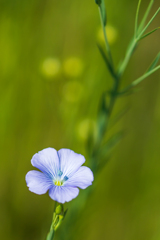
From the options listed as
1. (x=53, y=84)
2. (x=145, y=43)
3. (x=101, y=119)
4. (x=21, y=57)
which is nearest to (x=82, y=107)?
(x=53, y=84)

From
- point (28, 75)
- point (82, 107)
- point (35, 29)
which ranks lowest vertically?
point (82, 107)

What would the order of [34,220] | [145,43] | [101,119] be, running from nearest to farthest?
[101,119] → [34,220] → [145,43]

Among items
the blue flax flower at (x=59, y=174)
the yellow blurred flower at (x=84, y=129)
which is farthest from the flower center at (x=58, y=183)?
the yellow blurred flower at (x=84, y=129)

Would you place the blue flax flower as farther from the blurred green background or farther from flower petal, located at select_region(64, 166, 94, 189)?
the blurred green background

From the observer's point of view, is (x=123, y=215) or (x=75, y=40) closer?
(x=123, y=215)

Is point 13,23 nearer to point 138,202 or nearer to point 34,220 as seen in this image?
point 34,220

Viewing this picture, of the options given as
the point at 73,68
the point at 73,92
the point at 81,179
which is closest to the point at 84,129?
the point at 73,92

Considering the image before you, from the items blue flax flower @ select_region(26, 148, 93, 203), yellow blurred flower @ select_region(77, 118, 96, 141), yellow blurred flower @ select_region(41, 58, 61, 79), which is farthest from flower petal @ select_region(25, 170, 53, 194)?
yellow blurred flower @ select_region(41, 58, 61, 79)

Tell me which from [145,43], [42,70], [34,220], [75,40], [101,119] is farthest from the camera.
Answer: [145,43]
